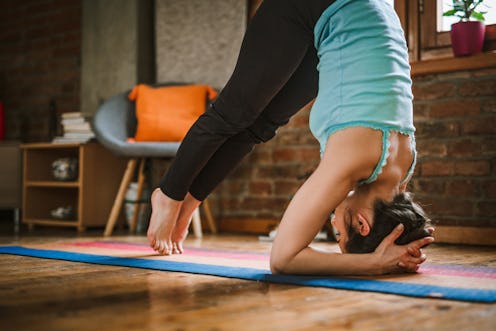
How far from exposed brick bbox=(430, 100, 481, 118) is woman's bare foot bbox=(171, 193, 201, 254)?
1.44 metres

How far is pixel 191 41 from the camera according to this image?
3.76 m

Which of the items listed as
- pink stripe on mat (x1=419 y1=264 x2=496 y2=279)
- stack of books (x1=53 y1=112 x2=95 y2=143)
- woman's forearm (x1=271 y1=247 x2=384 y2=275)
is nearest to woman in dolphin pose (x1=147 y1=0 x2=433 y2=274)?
woman's forearm (x1=271 y1=247 x2=384 y2=275)

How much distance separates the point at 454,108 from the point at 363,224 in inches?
61.4

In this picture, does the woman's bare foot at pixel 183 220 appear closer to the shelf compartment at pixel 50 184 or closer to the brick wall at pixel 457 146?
the brick wall at pixel 457 146

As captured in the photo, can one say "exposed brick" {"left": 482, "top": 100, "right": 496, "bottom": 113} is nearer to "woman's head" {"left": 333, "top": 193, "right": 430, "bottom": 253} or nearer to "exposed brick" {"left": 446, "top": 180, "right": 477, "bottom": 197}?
"exposed brick" {"left": 446, "top": 180, "right": 477, "bottom": 197}

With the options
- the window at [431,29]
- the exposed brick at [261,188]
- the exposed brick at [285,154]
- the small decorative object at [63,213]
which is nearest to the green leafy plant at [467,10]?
the window at [431,29]

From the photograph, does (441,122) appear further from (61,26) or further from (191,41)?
(61,26)


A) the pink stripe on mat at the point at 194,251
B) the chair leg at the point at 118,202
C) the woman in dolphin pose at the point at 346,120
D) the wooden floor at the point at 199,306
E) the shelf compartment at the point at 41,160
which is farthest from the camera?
the shelf compartment at the point at 41,160

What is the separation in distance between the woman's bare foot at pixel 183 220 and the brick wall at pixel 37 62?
2572mm

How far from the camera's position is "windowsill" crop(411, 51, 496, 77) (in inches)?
108

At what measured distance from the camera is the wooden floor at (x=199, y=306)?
0.99m

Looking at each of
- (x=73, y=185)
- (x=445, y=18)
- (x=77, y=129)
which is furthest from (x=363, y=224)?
(x=77, y=129)

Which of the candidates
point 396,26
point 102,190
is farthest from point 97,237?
point 396,26

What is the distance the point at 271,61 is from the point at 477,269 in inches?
32.2
